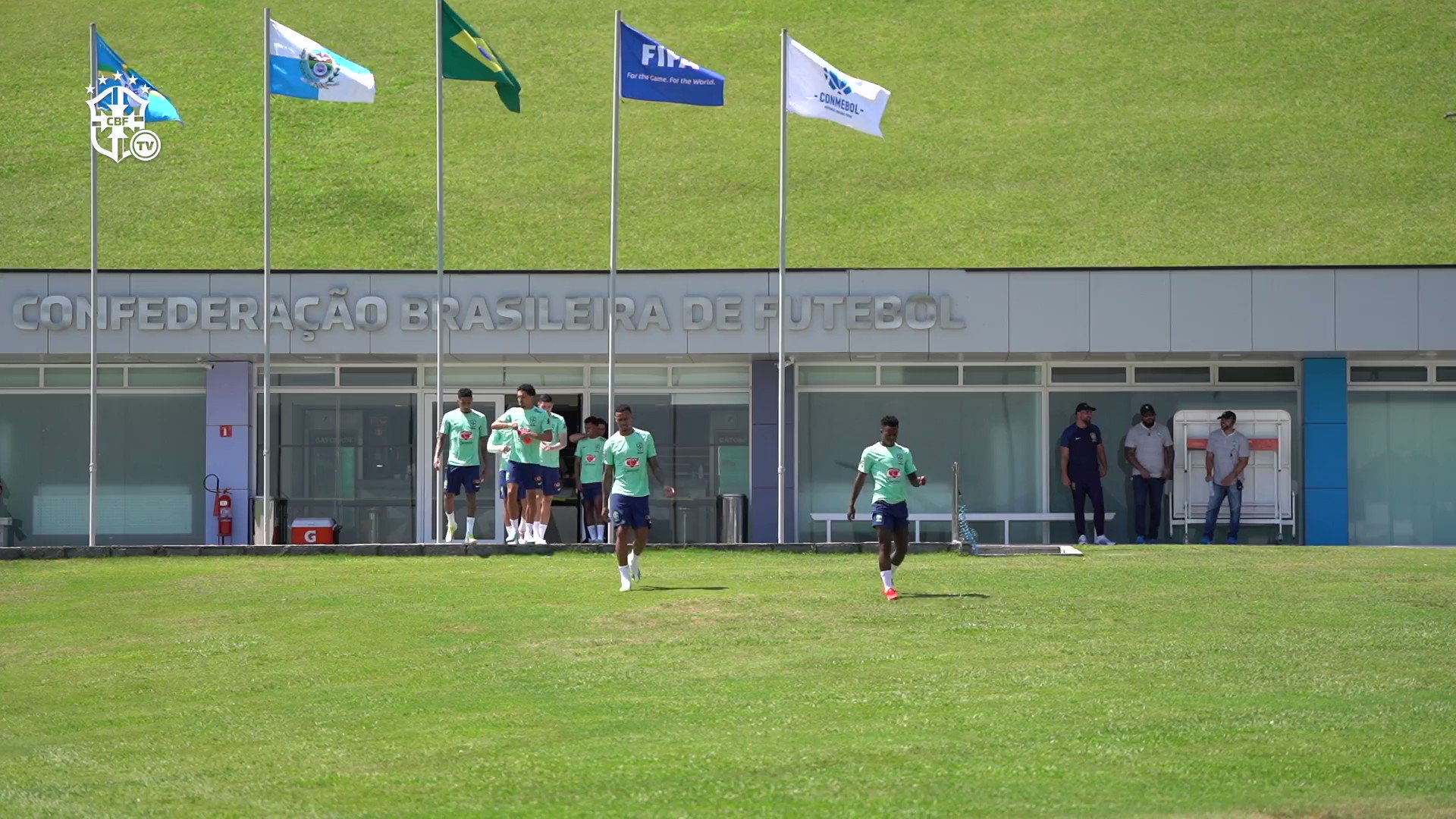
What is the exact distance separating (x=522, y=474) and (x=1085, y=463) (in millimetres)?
8489

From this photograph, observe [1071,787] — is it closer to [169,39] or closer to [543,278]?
[543,278]

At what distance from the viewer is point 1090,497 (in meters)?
24.9

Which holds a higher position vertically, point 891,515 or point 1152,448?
point 1152,448

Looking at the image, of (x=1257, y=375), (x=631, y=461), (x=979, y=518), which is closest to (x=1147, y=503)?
(x=979, y=518)

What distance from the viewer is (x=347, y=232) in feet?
158

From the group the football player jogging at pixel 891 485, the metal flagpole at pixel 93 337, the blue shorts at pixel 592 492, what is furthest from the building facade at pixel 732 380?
the football player jogging at pixel 891 485

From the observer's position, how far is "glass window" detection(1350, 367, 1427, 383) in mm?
26031

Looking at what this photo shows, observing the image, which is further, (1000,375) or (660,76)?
(1000,375)

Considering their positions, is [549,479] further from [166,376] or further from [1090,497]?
[166,376]

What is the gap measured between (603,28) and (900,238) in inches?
1074

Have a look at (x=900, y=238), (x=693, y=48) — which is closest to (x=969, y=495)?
(x=900, y=238)

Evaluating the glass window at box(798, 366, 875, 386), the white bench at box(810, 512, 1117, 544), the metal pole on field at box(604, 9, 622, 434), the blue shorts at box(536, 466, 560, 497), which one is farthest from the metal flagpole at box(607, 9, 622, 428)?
the white bench at box(810, 512, 1117, 544)

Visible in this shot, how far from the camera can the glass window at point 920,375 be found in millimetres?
26625

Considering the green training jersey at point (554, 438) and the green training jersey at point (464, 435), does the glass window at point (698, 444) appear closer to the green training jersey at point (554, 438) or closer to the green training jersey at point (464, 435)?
the green training jersey at point (464, 435)
